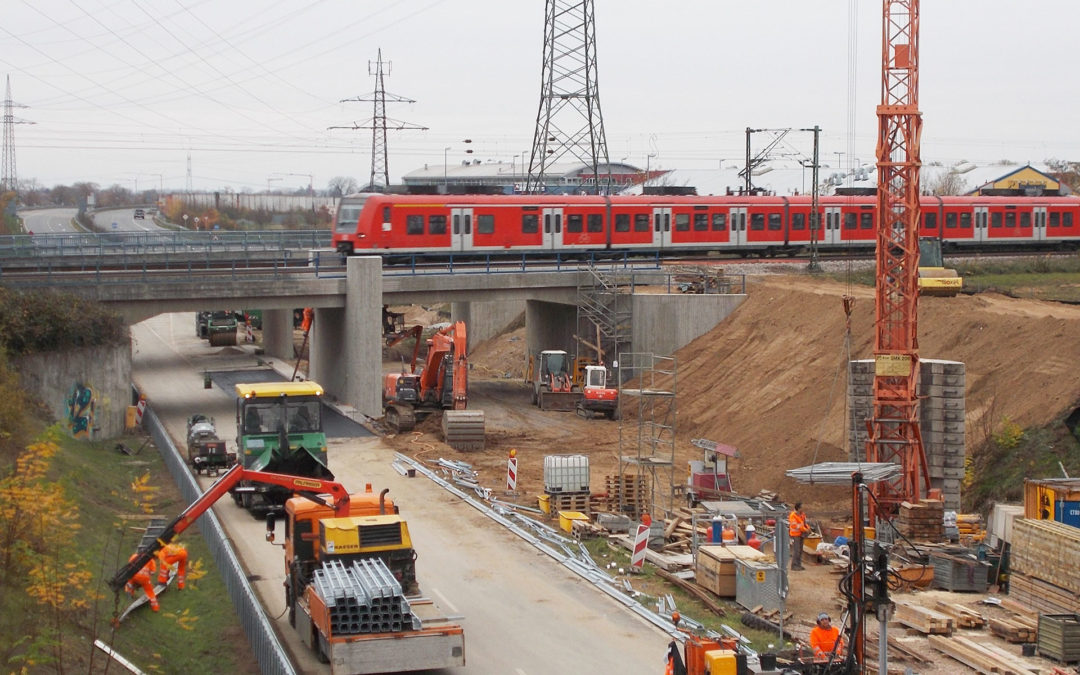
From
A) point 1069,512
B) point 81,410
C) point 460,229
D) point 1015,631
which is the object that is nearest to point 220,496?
point 1015,631

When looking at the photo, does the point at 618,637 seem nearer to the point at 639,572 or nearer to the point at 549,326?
the point at 639,572

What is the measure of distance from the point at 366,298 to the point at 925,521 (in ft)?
65.7

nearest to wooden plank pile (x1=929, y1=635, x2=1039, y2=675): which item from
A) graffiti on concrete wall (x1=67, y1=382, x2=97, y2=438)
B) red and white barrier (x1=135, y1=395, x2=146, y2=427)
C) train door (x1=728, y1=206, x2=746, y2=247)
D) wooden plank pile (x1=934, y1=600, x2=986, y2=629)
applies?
wooden plank pile (x1=934, y1=600, x2=986, y2=629)

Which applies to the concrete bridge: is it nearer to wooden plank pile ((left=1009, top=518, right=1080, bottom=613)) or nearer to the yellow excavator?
the yellow excavator

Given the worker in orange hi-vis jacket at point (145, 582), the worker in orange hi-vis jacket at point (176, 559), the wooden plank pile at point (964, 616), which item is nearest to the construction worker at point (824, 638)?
the wooden plank pile at point (964, 616)

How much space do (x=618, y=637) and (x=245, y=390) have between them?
33.6 feet

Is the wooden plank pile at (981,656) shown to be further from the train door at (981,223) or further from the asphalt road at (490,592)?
the train door at (981,223)

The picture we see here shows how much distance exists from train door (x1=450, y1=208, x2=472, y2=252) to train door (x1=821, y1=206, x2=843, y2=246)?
14.8 meters

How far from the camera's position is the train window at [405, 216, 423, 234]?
4259 centimetres

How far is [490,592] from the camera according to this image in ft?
63.5

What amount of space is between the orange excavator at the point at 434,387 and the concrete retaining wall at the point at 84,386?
755cm

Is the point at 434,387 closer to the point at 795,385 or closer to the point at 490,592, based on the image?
the point at 795,385

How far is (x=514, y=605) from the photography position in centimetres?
1864

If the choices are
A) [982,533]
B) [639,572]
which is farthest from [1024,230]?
[639,572]
